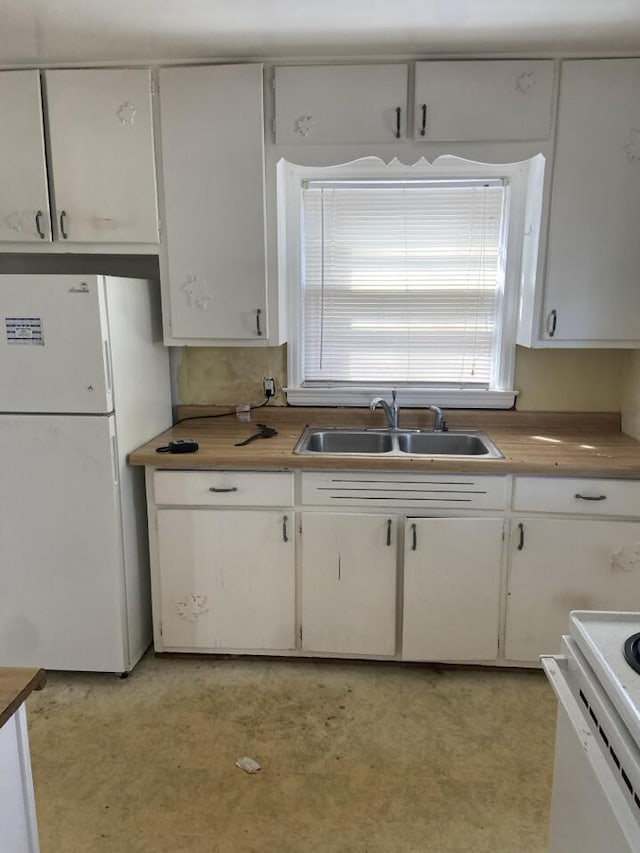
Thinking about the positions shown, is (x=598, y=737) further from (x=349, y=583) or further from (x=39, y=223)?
(x=39, y=223)

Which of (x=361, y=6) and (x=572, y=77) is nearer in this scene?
(x=361, y=6)

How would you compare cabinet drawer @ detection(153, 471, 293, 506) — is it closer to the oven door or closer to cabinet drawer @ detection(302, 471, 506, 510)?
cabinet drawer @ detection(302, 471, 506, 510)

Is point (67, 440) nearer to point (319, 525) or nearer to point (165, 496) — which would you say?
point (165, 496)

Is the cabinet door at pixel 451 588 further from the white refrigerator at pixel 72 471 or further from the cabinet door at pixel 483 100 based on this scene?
the cabinet door at pixel 483 100

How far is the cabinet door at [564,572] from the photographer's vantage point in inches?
89.6

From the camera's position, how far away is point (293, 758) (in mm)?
2014

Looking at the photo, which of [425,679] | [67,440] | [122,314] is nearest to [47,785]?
[67,440]

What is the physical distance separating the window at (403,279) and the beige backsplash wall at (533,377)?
9cm

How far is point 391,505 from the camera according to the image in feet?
7.67

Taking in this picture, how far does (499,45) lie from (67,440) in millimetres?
2148

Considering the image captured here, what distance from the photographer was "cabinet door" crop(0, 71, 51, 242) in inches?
92.0

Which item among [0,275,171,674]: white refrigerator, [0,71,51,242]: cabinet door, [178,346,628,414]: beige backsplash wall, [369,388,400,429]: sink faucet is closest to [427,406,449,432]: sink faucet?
[369,388,400,429]: sink faucet

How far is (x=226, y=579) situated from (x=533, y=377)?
1.65 m

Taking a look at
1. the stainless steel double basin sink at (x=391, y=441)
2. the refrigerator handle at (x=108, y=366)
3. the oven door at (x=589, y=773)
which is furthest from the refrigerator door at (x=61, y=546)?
the oven door at (x=589, y=773)
